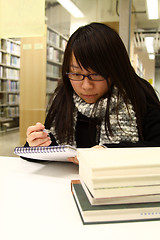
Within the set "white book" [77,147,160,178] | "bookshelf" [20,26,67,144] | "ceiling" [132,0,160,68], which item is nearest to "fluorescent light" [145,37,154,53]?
"ceiling" [132,0,160,68]

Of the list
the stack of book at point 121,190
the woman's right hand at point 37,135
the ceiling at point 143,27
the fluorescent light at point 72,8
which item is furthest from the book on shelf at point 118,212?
the fluorescent light at point 72,8

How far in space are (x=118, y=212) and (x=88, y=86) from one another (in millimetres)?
635

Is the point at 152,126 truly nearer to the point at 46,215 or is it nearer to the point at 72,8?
the point at 46,215

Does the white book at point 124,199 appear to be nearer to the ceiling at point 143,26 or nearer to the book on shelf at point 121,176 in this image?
the book on shelf at point 121,176

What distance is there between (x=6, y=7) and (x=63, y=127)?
1.36 metres

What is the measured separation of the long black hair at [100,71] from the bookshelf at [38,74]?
966 millimetres

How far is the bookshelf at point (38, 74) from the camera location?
7.26 feet

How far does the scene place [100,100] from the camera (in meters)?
1.18

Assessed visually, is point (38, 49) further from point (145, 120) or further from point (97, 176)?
point (97, 176)

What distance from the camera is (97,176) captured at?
46 cm

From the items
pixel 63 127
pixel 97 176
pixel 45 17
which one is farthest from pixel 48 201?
pixel 45 17

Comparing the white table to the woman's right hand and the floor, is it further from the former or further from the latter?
the floor

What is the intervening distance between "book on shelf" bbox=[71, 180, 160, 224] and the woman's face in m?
0.62

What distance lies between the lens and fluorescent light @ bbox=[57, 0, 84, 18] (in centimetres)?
219
